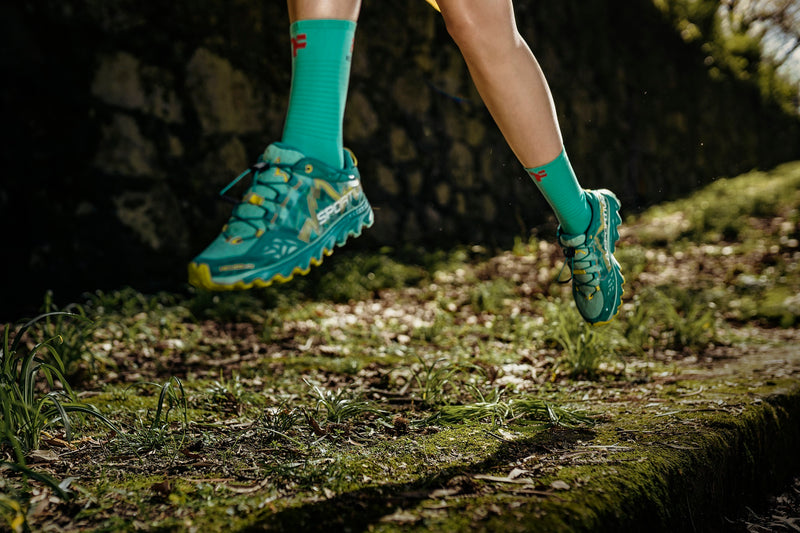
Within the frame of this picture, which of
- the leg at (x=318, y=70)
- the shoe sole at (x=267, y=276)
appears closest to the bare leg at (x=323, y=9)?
the leg at (x=318, y=70)

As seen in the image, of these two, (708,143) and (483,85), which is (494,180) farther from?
(708,143)

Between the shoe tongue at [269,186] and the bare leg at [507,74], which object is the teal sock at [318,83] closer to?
the shoe tongue at [269,186]

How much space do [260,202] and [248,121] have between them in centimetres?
317

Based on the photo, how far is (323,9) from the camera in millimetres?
1232

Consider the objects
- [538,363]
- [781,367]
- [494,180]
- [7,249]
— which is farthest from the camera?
[494,180]

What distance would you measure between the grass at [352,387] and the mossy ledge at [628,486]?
0.03 ft

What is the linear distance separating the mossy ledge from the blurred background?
236 cm

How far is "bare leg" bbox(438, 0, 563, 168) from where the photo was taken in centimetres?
143

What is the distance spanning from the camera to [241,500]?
0.94 m

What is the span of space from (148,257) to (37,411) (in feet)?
8.74

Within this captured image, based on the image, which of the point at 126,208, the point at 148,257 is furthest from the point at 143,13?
the point at 148,257

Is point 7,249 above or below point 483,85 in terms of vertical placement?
below

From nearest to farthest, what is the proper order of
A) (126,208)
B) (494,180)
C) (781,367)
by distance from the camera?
(781,367)
(126,208)
(494,180)

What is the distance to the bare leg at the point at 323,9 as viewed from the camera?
4.04ft
